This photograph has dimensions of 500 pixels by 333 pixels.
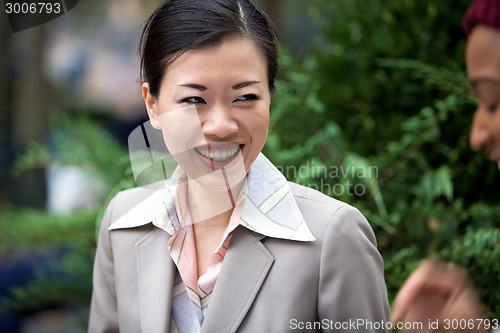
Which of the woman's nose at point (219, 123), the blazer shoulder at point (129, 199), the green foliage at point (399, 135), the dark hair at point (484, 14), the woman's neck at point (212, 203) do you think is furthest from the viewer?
the green foliage at point (399, 135)

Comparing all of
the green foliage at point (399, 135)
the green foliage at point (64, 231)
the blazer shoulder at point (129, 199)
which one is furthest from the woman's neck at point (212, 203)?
the green foliage at point (64, 231)

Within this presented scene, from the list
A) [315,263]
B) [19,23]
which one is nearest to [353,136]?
[315,263]

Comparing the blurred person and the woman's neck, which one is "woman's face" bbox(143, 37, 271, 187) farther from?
the blurred person

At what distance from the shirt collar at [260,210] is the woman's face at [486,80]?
1.87ft

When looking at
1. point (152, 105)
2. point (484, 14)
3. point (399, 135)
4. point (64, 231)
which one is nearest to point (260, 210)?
point (152, 105)

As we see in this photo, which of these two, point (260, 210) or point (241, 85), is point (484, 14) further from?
point (260, 210)

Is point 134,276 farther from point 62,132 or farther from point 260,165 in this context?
point 62,132

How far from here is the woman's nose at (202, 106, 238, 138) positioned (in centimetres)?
151

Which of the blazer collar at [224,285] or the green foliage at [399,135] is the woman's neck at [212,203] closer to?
the blazer collar at [224,285]

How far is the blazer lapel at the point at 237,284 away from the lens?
5.29ft

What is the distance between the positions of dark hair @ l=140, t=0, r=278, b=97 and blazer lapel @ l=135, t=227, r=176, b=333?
1.57ft

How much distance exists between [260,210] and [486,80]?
77 cm

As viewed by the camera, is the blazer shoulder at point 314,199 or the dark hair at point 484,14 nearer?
the dark hair at point 484,14

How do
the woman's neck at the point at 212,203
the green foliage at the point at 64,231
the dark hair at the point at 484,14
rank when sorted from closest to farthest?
the dark hair at the point at 484,14
the woman's neck at the point at 212,203
the green foliage at the point at 64,231
